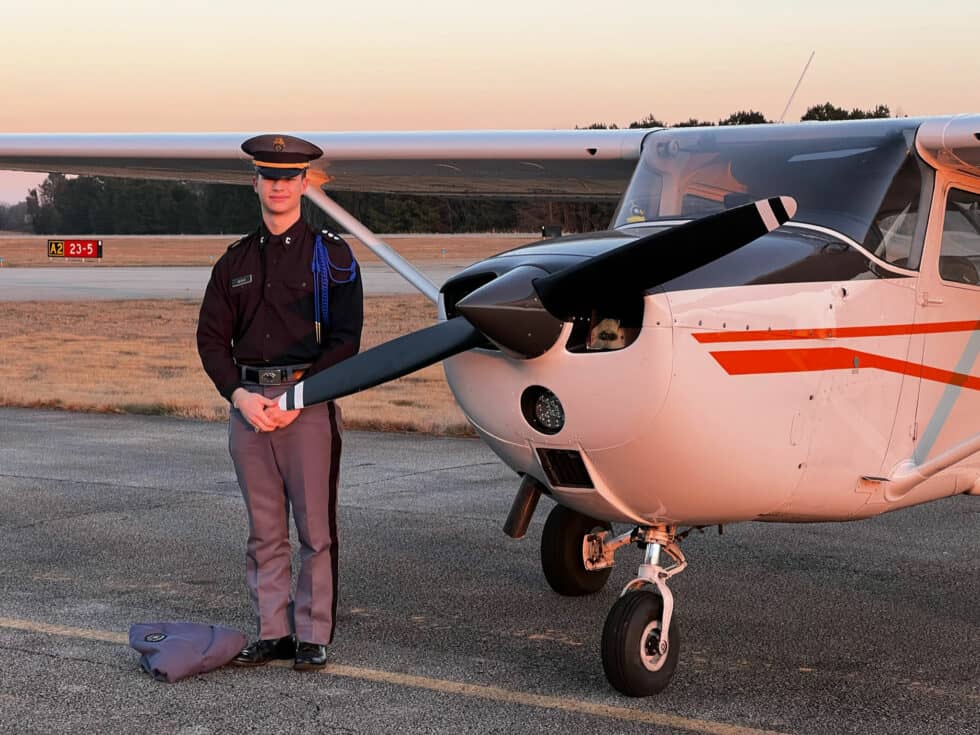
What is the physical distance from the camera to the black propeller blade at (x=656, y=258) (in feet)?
14.3

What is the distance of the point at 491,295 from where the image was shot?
14.4 ft

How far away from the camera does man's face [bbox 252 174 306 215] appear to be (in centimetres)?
516

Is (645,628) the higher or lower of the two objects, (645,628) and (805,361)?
the lower

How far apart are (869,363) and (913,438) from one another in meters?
0.49

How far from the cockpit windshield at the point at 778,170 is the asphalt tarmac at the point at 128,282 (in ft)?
91.2

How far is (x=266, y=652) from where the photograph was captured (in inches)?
204

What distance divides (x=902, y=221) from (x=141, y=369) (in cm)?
1494

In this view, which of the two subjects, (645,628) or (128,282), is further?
(128,282)

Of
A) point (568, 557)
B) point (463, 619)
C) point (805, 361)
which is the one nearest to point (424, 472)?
point (568, 557)

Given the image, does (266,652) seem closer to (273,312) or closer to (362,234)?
(273,312)

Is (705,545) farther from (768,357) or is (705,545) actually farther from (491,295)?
(491,295)

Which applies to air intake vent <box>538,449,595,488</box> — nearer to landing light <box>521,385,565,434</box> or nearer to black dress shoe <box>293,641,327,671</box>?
landing light <box>521,385,565,434</box>

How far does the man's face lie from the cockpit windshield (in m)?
1.41

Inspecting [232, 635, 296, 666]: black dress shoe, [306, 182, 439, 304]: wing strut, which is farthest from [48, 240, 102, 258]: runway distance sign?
[232, 635, 296, 666]: black dress shoe
